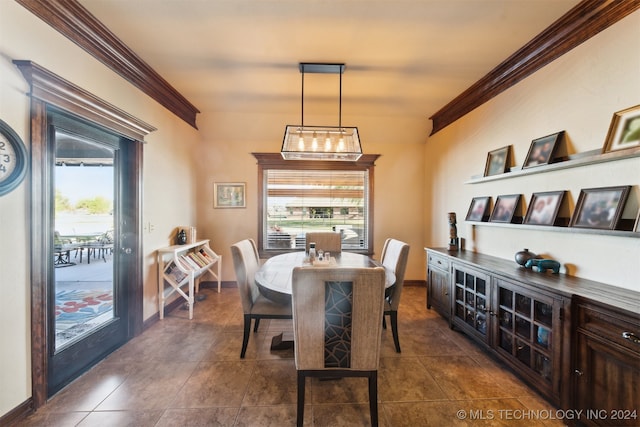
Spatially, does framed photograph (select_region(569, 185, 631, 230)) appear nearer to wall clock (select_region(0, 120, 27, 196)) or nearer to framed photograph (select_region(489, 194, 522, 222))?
framed photograph (select_region(489, 194, 522, 222))

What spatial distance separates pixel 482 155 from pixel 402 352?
7.87ft

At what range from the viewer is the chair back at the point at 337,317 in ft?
4.70

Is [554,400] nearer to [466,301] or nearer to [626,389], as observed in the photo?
[626,389]

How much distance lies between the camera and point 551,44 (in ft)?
6.78

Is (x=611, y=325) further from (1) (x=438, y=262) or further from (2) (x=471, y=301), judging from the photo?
(1) (x=438, y=262)

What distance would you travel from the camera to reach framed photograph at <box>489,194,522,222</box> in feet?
7.91

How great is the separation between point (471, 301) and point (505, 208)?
101cm

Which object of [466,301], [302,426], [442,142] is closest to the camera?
[302,426]

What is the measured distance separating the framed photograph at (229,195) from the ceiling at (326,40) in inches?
56.8

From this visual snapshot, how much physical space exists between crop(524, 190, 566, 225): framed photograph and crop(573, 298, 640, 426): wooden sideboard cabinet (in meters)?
0.81

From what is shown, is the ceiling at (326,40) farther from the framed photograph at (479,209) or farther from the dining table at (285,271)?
the dining table at (285,271)

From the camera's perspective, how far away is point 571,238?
6.26ft

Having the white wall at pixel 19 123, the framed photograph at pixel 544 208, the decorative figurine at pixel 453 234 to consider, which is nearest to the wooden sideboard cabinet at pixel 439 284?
the decorative figurine at pixel 453 234

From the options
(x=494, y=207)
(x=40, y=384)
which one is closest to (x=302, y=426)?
(x=40, y=384)
